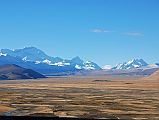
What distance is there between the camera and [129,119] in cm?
4497

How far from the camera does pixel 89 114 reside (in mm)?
50219

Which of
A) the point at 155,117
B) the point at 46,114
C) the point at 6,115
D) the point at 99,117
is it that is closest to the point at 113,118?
the point at 99,117

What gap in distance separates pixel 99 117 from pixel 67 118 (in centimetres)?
402

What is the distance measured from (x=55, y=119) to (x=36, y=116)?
10.4 ft

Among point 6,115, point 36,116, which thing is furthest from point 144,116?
point 6,115

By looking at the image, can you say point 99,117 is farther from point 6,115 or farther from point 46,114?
point 6,115

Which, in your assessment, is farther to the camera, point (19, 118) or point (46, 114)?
point (46, 114)

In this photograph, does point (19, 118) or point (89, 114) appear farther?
point (89, 114)

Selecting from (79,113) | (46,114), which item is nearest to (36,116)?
(46,114)

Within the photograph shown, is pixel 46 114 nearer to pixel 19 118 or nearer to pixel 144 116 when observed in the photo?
pixel 19 118

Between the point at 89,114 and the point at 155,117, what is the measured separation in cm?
829

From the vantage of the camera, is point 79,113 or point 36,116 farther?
point 79,113

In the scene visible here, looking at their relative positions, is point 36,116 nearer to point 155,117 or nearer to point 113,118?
point 113,118

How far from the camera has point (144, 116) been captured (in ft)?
159
